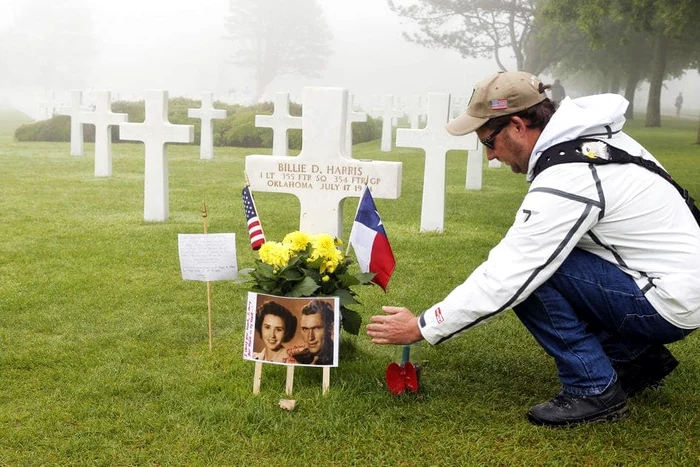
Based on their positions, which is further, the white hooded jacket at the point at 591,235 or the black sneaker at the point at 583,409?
the black sneaker at the point at 583,409

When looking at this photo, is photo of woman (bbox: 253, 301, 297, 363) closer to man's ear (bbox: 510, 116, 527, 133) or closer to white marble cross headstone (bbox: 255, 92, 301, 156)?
man's ear (bbox: 510, 116, 527, 133)

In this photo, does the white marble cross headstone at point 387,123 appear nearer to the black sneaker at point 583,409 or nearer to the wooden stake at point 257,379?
the wooden stake at point 257,379

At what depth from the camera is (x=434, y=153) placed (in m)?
8.57

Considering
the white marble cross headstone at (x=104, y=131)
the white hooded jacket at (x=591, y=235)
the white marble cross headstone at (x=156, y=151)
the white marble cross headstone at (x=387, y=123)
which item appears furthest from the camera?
the white marble cross headstone at (x=387, y=123)

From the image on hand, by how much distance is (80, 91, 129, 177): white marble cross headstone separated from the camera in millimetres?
12977

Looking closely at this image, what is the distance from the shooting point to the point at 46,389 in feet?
12.7

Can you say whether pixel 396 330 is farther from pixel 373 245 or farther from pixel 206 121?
pixel 206 121

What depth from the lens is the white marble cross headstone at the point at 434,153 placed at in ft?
27.8

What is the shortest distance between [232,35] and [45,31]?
17608mm

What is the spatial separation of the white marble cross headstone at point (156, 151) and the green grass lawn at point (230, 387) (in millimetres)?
1323

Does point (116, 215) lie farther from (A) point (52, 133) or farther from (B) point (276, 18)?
(B) point (276, 18)

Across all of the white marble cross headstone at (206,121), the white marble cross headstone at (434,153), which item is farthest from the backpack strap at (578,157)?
the white marble cross headstone at (206,121)

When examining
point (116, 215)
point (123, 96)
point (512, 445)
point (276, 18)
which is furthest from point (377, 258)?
point (276, 18)

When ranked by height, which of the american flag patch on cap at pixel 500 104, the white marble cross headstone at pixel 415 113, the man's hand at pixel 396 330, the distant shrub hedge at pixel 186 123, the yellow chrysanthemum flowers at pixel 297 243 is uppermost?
the white marble cross headstone at pixel 415 113
